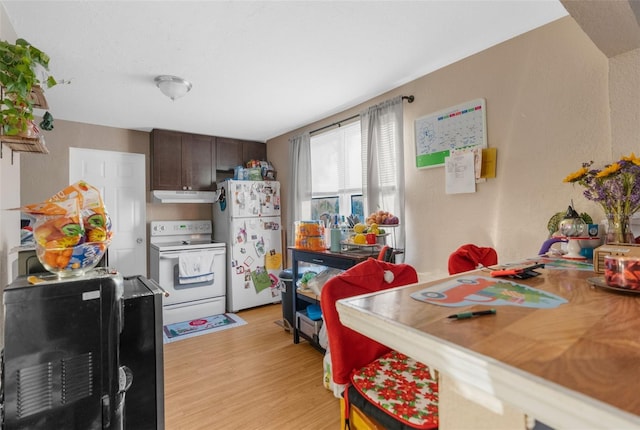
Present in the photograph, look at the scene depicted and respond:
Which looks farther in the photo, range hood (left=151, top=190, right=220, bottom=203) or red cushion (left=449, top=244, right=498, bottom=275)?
range hood (left=151, top=190, right=220, bottom=203)

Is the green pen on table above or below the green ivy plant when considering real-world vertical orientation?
below

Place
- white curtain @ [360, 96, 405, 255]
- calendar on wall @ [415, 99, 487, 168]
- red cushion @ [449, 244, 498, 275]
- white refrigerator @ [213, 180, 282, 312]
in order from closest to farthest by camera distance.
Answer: red cushion @ [449, 244, 498, 275]
calendar on wall @ [415, 99, 487, 168]
white curtain @ [360, 96, 405, 255]
white refrigerator @ [213, 180, 282, 312]

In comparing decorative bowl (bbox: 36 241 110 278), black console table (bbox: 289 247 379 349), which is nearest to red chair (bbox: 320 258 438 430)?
decorative bowl (bbox: 36 241 110 278)

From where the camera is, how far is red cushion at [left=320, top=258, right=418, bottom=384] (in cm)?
105

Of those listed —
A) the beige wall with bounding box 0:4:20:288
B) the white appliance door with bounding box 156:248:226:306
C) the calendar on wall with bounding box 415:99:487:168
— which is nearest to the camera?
the beige wall with bounding box 0:4:20:288

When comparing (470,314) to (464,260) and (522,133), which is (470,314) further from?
(522,133)

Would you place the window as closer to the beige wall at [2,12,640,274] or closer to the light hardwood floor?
the beige wall at [2,12,640,274]

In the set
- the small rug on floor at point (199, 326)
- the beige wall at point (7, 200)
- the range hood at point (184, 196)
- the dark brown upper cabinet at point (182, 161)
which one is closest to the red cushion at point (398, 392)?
the beige wall at point (7, 200)

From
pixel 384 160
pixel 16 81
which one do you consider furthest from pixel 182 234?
pixel 16 81

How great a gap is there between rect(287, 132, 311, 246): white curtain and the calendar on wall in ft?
5.12

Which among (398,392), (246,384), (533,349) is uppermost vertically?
(533,349)

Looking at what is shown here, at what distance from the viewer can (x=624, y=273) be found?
79 cm

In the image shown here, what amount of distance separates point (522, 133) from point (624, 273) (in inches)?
57.0

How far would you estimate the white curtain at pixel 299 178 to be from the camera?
12.4ft
